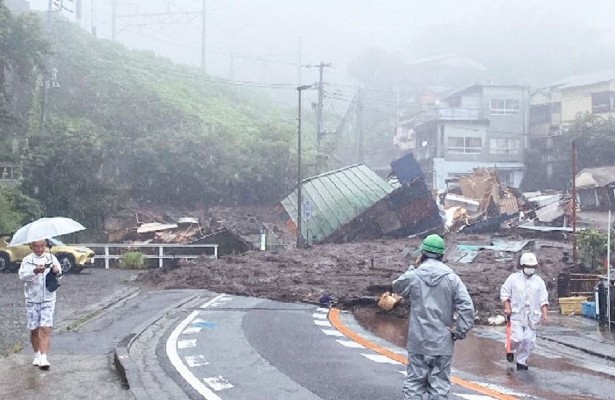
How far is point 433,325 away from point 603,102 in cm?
5783

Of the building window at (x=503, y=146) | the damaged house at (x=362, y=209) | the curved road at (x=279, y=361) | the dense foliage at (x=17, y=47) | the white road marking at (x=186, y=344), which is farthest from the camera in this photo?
the building window at (x=503, y=146)

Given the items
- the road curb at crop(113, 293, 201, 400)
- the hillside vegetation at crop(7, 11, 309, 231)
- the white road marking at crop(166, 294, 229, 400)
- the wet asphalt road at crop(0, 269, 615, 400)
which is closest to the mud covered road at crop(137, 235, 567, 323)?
the wet asphalt road at crop(0, 269, 615, 400)

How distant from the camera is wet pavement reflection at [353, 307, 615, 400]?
317 inches

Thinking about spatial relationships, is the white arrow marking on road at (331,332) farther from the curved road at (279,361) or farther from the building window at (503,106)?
the building window at (503,106)

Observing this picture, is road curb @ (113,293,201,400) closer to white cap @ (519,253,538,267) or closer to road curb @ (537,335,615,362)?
white cap @ (519,253,538,267)

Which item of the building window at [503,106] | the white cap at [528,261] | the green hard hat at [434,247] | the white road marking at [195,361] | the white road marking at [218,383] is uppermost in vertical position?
the building window at [503,106]

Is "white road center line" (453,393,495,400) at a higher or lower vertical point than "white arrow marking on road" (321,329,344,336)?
higher

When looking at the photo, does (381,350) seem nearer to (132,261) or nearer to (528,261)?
(528,261)

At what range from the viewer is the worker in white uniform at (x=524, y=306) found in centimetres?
928

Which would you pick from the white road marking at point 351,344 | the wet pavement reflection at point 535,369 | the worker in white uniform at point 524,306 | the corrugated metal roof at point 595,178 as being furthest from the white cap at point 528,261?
the corrugated metal roof at point 595,178

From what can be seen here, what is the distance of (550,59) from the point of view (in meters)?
87.5

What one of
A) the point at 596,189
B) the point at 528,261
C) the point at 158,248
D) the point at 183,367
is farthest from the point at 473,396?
the point at 596,189

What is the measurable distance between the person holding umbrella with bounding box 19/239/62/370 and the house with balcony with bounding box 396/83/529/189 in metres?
52.5

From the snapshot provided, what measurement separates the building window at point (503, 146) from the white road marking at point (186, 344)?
5286cm
